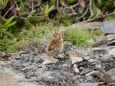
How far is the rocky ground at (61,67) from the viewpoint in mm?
4480

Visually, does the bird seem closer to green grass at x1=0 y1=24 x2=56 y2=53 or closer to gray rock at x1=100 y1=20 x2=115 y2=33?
green grass at x1=0 y1=24 x2=56 y2=53

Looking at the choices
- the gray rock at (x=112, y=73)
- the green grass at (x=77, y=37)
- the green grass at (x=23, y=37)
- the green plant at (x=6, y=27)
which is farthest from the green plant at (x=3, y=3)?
the gray rock at (x=112, y=73)

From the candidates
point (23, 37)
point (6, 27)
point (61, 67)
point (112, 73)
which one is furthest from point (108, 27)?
point (112, 73)

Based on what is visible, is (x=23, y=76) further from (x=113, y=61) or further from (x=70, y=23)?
(x=70, y=23)

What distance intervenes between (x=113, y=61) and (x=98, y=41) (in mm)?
1392

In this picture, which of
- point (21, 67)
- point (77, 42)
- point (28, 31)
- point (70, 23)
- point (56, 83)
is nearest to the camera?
point (56, 83)

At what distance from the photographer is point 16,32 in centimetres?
Answer: 785

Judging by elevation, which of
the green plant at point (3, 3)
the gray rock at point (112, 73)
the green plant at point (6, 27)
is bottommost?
the gray rock at point (112, 73)

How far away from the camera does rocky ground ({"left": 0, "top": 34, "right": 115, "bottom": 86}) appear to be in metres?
4.48

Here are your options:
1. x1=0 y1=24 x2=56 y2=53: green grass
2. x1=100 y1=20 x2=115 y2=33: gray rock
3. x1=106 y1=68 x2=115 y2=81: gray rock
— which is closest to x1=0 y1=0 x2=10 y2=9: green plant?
x1=0 y1=24 x2=56 y2=53: green grass

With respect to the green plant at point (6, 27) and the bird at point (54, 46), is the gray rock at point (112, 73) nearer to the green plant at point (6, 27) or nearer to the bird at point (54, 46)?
the bird at point (54, 46)

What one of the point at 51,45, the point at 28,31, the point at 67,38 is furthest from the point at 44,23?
the point at 51,45

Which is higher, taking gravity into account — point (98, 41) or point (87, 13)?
point (87, 13)

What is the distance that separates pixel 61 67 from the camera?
508 cm
